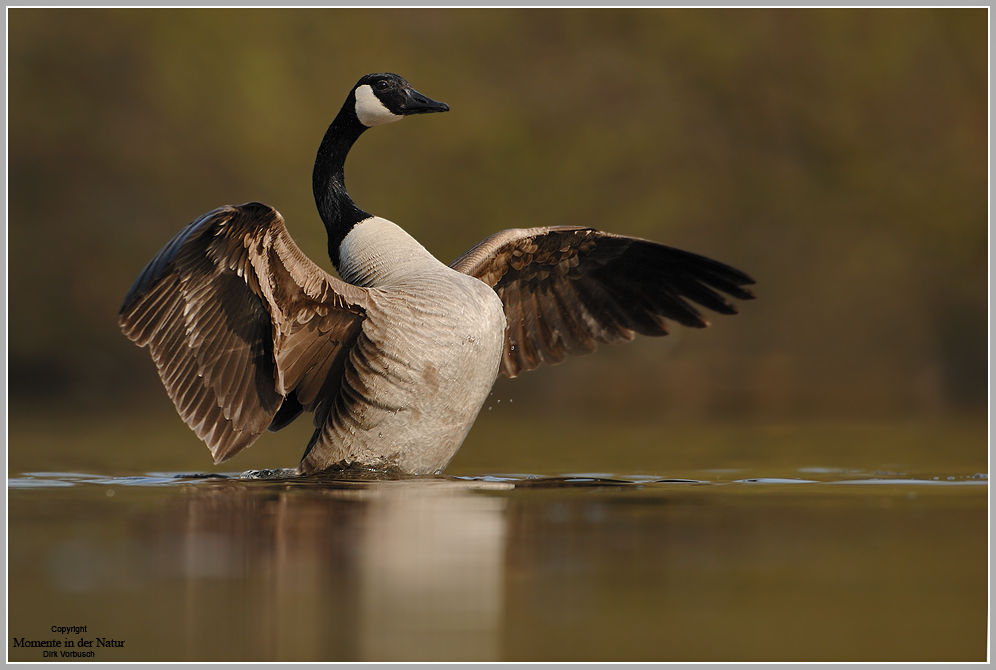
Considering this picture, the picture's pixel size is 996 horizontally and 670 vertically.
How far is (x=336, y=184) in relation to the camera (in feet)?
24.4

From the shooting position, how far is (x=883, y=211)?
2262 centimetres

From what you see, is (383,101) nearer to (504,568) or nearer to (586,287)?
(586,287)

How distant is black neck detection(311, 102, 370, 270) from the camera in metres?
7.27

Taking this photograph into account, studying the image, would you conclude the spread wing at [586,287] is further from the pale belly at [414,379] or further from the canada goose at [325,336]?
the pale belly at [414,379]

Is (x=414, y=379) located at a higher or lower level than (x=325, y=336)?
lower

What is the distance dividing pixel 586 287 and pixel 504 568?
431cm

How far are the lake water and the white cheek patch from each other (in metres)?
2.63

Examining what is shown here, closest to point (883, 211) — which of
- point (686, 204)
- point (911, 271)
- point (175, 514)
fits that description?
point (911, 271)

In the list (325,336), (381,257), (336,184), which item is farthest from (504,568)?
(336,184)

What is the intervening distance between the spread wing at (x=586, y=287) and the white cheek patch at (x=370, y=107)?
110 cm

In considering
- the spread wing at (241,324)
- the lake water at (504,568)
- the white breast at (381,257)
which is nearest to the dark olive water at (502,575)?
the lake water at (504,568)

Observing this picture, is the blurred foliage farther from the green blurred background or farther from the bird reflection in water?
the bird reflection in water

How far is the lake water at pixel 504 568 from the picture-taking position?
3.21m

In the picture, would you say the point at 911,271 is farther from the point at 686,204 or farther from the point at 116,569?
the point at 116,569
